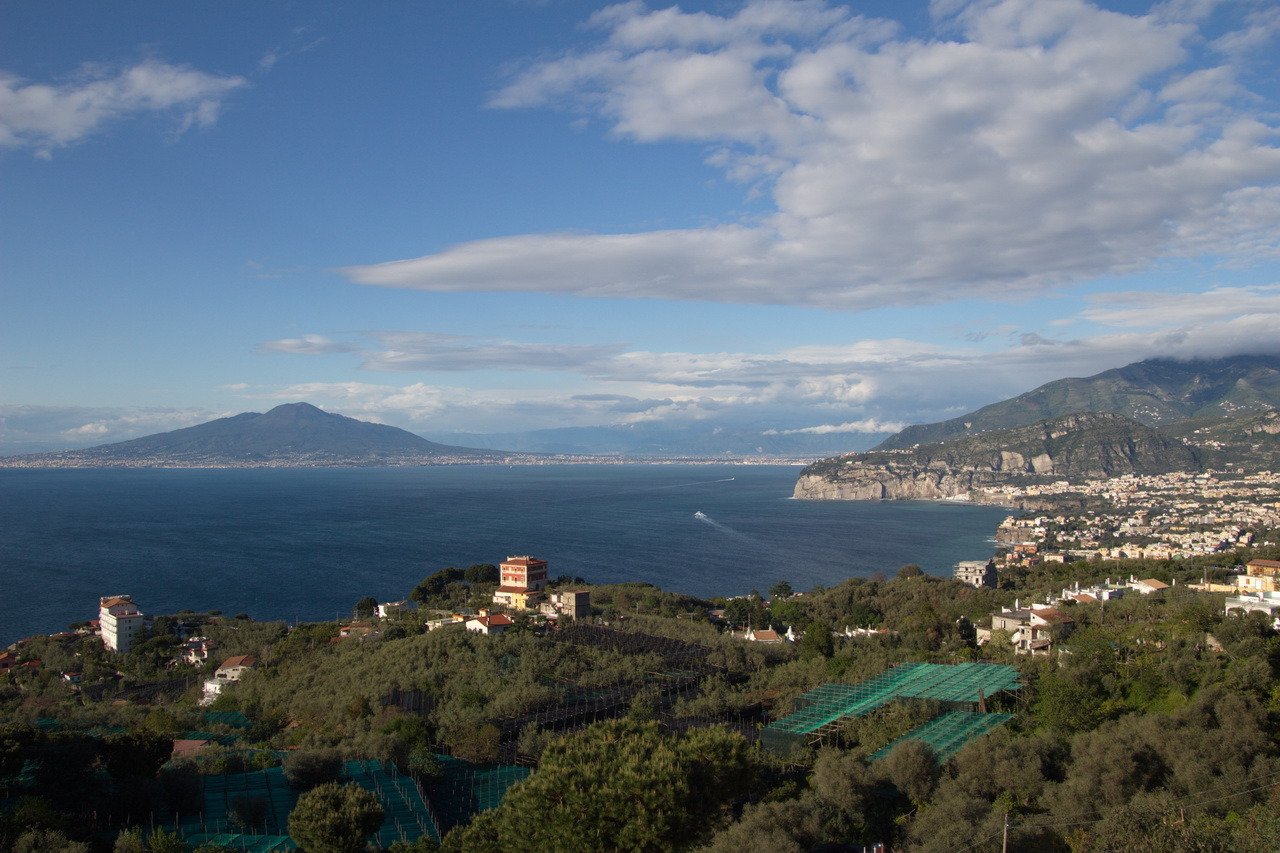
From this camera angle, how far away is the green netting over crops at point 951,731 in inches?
490

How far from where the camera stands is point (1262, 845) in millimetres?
7566

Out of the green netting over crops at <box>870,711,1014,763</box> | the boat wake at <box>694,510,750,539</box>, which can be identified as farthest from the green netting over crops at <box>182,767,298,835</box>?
the boat wake at <box>694,510,750,539</box>

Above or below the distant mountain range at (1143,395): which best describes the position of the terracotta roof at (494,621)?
below

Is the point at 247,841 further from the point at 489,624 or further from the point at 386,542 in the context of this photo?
the point at 386,542

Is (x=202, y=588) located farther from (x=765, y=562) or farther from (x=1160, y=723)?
(x=1160, y=723)

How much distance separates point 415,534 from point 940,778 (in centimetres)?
5466

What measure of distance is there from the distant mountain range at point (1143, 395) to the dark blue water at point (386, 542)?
7471cm

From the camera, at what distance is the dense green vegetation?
8734 mm

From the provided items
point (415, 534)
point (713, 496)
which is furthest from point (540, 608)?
point (713, 496)

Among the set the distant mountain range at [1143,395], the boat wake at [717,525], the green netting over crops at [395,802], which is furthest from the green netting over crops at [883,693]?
the distant mountain range at [1143,395]

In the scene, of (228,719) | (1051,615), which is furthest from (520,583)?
(1051,615)

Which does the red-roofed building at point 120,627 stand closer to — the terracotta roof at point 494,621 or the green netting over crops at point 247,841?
the terracotta roof at point 494,621

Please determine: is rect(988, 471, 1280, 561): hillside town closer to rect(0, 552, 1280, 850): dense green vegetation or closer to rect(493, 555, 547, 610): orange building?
rect(0, 552, 1280, 850): dense green vegetation

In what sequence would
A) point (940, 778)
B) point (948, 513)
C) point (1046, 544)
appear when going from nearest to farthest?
point (940, 778)
point (1046, 544)
point (948, 513)
